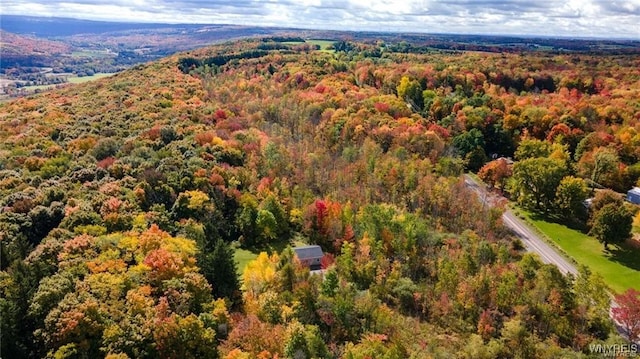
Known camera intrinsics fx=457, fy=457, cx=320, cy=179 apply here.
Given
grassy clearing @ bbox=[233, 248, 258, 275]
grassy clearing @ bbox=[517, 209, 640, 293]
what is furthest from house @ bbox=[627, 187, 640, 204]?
grassy clearing @ bbox=[233, 248, 258, 275]

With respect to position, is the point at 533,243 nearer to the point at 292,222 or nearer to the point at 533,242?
the point at 533,242

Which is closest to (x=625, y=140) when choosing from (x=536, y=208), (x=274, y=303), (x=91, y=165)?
(x=536, y=208)

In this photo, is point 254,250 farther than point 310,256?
Yes

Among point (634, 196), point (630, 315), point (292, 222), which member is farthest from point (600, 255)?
point (292, 222)

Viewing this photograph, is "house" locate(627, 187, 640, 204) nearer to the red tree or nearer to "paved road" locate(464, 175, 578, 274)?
"paved road" locate(464, 175, 578, 274)

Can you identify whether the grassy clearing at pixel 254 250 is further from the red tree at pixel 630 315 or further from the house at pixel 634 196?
the house at pixel 634 196
